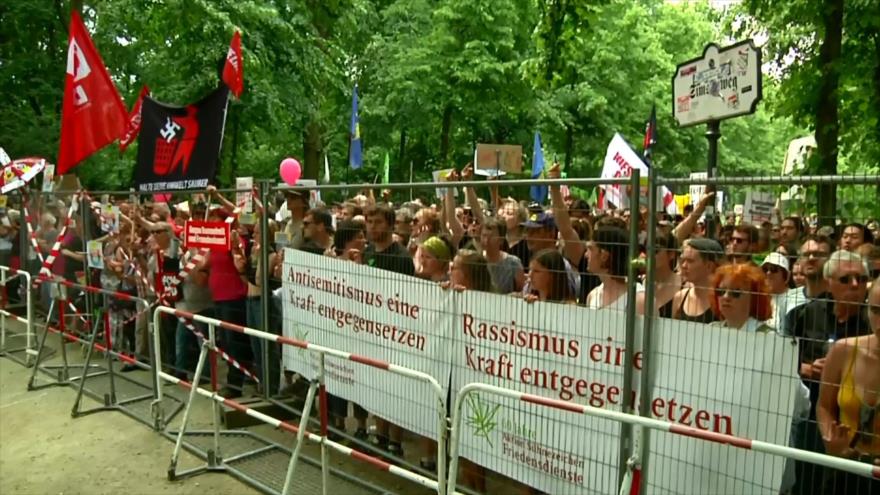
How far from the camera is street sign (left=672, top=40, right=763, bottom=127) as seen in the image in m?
5.01

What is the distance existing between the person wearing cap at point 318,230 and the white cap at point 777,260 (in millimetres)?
3611

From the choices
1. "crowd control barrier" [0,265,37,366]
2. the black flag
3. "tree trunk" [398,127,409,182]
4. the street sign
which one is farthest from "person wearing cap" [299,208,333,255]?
"tree trunk" [398,127,409,182]

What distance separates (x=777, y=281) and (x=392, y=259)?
2688mm

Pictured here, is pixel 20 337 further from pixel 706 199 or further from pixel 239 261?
pixel 706 199

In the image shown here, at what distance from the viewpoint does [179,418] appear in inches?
273

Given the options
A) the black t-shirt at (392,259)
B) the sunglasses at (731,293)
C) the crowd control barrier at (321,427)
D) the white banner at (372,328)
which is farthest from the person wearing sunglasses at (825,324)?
the black t-shirt at (392,259)

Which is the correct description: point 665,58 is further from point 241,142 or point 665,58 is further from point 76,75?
point 76,75

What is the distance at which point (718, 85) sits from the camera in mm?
5297

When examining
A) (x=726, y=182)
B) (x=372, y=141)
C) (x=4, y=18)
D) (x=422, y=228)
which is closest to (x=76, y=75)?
(x=422, y=228)

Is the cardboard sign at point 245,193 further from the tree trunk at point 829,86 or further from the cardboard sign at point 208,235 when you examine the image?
the tree trunk at point 829,86

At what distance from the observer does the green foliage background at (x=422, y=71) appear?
11.0m

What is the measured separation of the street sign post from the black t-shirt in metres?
2.24

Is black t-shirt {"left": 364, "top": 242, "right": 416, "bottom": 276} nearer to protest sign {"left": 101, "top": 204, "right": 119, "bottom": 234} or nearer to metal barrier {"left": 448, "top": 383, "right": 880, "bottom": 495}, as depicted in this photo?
metal barrier {"left": 448, "top": 383, "right": 880, "bottom": 495}

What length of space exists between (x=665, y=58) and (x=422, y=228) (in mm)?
23365
